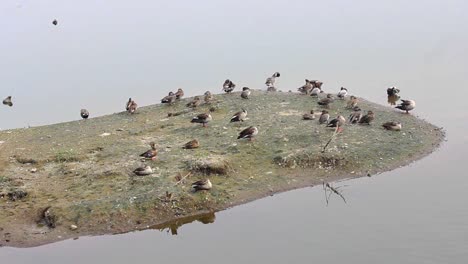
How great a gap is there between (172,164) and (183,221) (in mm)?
3017

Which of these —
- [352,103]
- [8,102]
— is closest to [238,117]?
[352,103]

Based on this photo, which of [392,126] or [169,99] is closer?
[392,126]

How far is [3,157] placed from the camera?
69.7 feet

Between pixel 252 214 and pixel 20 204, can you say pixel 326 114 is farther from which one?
pixel 20 204

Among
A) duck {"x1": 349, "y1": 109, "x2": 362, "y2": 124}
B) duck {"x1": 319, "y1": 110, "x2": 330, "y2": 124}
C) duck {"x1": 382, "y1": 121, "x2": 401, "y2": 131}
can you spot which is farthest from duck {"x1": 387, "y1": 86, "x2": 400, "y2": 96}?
duck {"x1": 319, "y1": 110, "x2": 330, "y2": 124}

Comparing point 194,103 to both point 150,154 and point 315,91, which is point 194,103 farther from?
point 150,154

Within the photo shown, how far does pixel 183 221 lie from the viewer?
54.6 feet

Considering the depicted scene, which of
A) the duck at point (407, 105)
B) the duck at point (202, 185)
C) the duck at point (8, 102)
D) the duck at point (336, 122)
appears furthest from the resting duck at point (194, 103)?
the duck at point (8, 102)

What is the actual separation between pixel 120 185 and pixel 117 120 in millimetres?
8318

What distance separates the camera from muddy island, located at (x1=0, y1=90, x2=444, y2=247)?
1675 cm

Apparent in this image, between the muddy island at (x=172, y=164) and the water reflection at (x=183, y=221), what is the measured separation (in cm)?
11

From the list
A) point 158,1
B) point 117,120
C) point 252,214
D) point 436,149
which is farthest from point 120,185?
point 158,1

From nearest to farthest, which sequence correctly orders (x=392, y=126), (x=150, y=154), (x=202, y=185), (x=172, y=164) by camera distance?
(x=202, y=185)
(x=172, y=164)
(x=150, y=154)
(x=392, y=126)

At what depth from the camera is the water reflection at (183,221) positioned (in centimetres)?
1642
